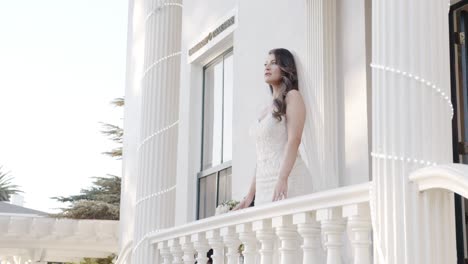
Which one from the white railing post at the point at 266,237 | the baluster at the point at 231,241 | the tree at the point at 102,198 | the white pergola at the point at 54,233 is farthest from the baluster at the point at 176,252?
the tree at the point at 102,198

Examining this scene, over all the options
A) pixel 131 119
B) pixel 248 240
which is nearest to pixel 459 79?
pixel 248 240

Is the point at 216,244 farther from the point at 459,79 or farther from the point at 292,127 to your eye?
the point at 459,79

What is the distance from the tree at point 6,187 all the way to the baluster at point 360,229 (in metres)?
36.7

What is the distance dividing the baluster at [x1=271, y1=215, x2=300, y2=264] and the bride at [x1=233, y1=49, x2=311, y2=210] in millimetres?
1037

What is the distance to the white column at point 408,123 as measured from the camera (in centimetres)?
235

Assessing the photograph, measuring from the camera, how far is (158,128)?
4.77m

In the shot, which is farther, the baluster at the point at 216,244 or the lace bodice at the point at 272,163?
the lace bodice at the point at 272,163

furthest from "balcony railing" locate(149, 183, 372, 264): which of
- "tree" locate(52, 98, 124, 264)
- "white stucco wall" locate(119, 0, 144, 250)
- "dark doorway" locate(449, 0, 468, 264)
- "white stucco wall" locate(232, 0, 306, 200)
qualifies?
"tree" locate(52, 98, 124, 264)

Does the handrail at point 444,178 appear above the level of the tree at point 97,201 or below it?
below

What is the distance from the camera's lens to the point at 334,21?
18.8 ft

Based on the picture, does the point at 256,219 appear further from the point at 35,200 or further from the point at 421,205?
the point at 35,200

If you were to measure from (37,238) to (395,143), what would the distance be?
32.2 feet

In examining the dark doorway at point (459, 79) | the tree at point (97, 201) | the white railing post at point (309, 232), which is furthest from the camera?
the tree at point (97, 201)

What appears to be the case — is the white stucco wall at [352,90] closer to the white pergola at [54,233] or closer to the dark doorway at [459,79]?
the dark doorway at [459,79]
